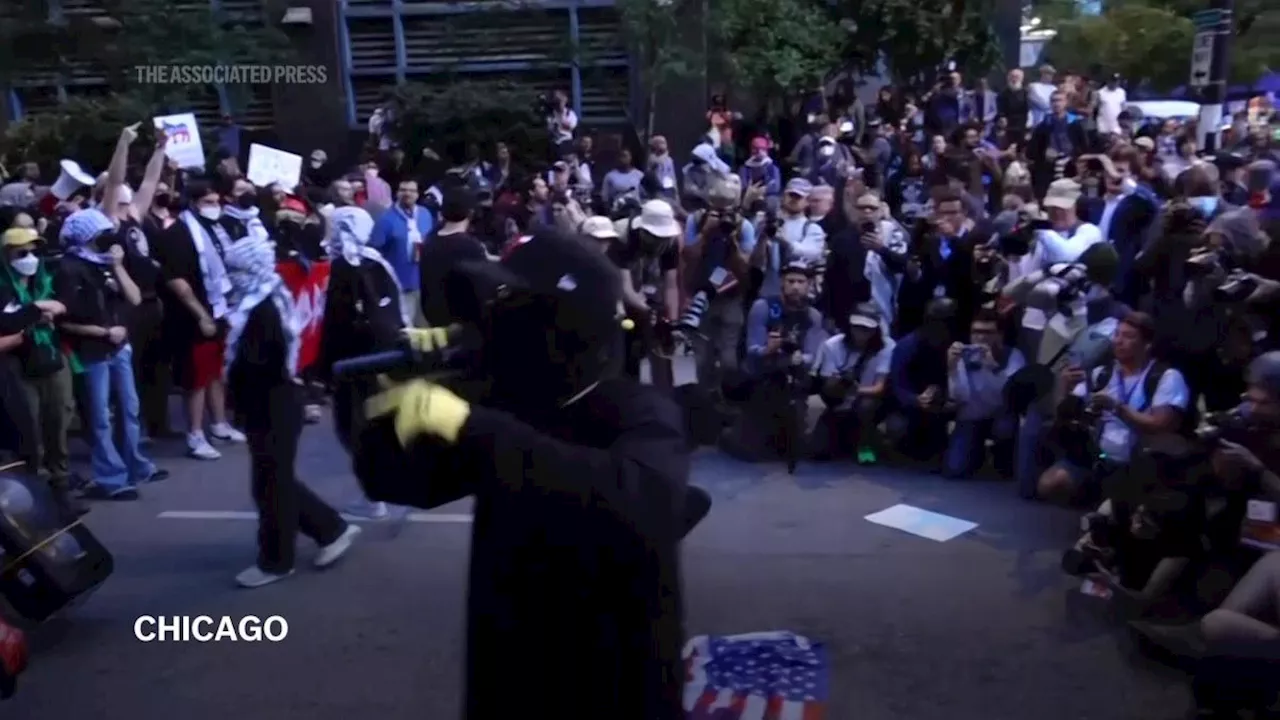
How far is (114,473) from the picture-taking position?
7727 mm

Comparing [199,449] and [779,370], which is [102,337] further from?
[779,370]

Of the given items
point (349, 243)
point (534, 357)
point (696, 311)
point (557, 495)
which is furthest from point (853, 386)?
point (557, 495)

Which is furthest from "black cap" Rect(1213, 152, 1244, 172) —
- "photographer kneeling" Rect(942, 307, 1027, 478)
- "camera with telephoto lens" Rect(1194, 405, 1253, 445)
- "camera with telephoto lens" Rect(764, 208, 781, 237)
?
"camera with telephoto lens" Rect(1194, 405, 1253, 445)

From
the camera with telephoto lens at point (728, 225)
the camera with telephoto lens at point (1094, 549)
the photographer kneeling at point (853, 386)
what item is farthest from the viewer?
the camera with telephoto lens at point (728, 225)

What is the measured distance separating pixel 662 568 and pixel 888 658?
3027mm

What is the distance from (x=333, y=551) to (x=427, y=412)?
426 centimetres

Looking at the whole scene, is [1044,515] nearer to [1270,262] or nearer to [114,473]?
[1270,262]

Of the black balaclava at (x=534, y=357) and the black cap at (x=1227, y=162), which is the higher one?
the black balaclava at (x=534, y=357)

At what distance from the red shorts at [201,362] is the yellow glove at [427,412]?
21.2 feet

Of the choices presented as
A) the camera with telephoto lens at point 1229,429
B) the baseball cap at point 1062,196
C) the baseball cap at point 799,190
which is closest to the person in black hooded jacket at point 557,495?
the camera with telephoto lens at point 1229,429

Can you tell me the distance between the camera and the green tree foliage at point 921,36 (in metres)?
17.0

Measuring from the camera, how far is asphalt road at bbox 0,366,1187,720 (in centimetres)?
504

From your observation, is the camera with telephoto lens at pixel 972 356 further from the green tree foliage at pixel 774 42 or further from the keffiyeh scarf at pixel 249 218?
the green tree foliage at pixel 774 42

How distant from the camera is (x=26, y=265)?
7.08 m
